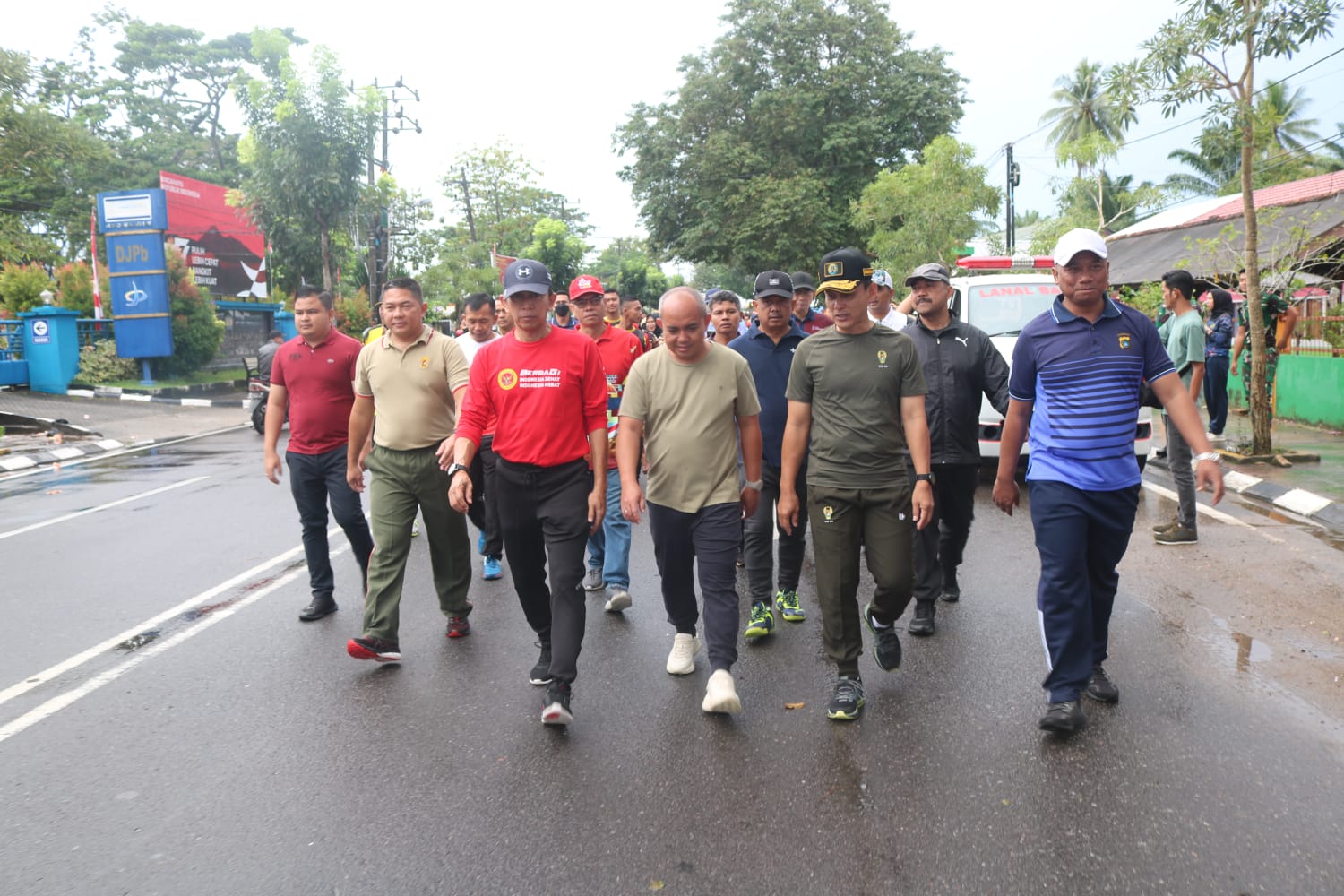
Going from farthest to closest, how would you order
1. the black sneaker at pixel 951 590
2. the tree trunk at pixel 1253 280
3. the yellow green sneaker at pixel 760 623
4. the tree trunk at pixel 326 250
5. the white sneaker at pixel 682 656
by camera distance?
the tree trunk at pixel 326 250 < the tree trunk at pixel 1253 280 < the black sneaker at pixel 951 590 < the yellow green sneaker at pixel 760 623 < the white sneaker at pixel 682 656

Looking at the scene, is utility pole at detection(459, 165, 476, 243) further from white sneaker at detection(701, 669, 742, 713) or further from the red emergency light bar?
white sneaker at detection(701, 669, 742, 713)

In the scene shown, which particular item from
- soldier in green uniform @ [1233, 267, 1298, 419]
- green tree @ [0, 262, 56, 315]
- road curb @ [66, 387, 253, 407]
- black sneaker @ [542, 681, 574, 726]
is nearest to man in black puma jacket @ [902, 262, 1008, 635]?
black sneaker @ [542, 681, 574, 726]

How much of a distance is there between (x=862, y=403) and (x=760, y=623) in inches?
62.9

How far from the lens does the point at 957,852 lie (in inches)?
126

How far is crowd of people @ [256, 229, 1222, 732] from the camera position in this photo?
163 inches

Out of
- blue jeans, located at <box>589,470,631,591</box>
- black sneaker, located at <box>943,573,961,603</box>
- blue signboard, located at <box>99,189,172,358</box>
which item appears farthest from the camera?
blue signboard, located at <box>99,189,172,358</box>

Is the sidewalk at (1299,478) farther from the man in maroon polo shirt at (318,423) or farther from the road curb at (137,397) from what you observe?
the road curb at (137,397)

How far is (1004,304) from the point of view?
36.4 ft

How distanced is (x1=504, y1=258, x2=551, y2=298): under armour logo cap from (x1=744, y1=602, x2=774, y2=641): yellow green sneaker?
6.89 ft

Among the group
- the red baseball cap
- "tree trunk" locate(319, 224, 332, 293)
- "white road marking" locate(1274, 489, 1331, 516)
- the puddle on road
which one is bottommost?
the puddle on road

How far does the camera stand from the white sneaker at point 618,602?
6.07m

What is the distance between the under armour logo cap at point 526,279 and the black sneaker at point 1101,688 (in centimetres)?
286

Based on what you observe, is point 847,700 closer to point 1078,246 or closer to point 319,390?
point 1078,246

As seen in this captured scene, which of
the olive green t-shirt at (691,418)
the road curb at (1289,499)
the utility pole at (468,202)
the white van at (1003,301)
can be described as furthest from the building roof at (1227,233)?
the utility pole at (468,202)
